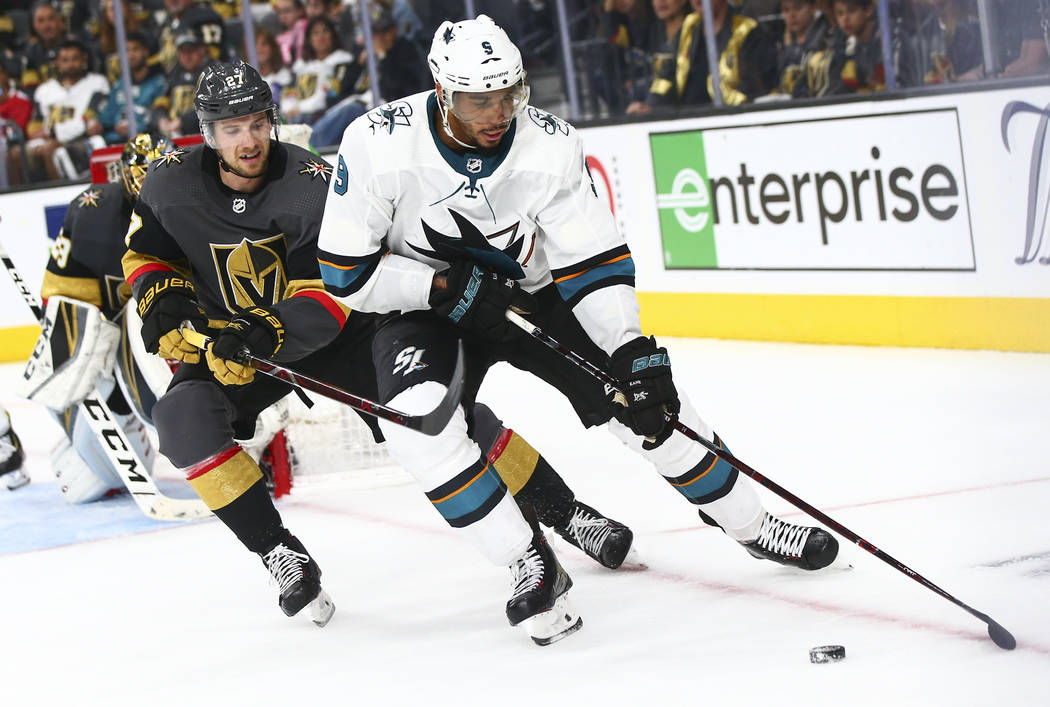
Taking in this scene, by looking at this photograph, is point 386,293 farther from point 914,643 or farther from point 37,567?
point 37,567

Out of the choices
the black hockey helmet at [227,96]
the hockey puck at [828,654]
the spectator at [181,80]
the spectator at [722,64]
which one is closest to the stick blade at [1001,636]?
the hockey puck at [828,654]

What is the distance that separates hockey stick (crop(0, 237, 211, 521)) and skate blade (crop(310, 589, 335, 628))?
1077 millimetres

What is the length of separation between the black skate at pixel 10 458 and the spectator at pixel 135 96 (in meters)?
3.39

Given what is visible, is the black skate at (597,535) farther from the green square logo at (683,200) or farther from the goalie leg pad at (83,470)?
the green square logo at (683,200)

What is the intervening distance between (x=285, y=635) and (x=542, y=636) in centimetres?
60

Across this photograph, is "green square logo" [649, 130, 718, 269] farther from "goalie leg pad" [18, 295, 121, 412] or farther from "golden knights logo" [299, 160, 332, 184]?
"golden knights logo" [299, 160, 332, 184]

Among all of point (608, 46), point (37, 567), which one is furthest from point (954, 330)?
point (37, 567)

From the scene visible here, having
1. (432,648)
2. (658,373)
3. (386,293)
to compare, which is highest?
(386,293)

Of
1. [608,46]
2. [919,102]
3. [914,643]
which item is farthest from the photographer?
[608,46]

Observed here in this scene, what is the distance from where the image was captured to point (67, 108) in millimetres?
7934

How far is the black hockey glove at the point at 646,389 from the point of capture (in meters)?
2.48

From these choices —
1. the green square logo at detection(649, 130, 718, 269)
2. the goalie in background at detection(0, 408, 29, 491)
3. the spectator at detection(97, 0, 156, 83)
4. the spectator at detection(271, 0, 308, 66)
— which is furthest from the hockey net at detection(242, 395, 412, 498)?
the spectator at detection(97, 0, 156, 83)

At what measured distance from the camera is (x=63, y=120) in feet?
25.9

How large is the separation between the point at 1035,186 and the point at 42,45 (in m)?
6.03
